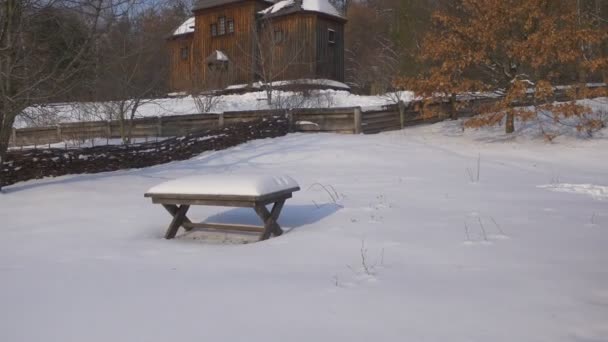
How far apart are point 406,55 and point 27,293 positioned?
2477 centimetres

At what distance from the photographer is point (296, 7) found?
34688 mm

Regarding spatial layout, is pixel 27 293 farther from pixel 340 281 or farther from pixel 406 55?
pixel 406 55

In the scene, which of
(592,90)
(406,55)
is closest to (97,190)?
(592,90)

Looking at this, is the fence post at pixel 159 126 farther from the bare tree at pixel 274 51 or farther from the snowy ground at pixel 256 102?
the bare tree at pixel 274 51

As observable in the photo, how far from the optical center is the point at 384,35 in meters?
55.8

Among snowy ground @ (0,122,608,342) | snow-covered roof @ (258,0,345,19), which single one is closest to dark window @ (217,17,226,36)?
snow-covered roof @ (258,0,345,19)

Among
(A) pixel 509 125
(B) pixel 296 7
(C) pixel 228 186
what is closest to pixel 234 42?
(B) pixel 296 7

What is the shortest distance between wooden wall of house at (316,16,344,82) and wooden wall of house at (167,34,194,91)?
34.9ft

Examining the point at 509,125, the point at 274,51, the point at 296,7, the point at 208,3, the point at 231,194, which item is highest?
the point at 208,3

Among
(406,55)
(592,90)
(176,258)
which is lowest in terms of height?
(176,258)

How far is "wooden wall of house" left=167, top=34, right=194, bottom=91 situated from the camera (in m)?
40.5

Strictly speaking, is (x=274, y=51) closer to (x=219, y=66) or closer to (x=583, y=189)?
(x=219, y=66)

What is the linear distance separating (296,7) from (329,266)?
31.9 metres

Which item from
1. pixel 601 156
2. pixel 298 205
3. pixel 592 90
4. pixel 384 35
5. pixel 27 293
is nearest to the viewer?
pixel 27 293
